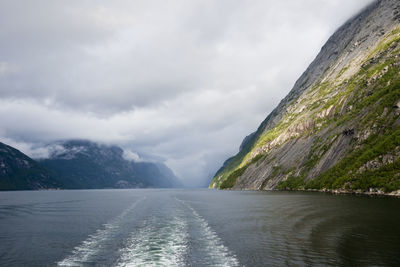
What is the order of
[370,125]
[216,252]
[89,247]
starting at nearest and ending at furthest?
[216,252], [89,247], [370,125]

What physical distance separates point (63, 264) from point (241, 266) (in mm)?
17751

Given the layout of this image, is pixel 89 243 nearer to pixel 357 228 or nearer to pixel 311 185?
pixel 357 228

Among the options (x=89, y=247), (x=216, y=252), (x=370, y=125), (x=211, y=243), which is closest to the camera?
(x=216, y=252)

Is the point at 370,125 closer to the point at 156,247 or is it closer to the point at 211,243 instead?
the point at 211,243

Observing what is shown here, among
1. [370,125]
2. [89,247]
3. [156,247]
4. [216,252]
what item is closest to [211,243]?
[216,252]

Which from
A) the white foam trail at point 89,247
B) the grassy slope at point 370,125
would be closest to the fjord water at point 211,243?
the white foam trail at point 89,247

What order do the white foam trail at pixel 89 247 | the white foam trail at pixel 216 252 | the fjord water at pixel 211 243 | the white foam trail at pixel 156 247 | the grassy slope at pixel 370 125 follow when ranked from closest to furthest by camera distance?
the white foam trail at pixel 216 252 → the fjord water at pixel 211 243 → the white foam trail at pixel 156 247 → the white foam trail at pixel 89 247 → the grassy slope at pixel 370 125

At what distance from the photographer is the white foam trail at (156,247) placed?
2800cm

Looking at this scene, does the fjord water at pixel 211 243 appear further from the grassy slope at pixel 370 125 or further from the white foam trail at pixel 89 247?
the grassy slope at pixel 370 125

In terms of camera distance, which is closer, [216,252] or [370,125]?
[216,252]

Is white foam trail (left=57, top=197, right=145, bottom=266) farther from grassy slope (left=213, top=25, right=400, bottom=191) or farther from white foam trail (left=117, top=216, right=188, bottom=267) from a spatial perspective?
grassy slope (left=213, top=25, right=400, bottom=191)

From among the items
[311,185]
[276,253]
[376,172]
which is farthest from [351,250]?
[311,185]

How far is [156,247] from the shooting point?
33.9 m

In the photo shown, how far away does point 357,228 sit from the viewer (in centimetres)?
4097
